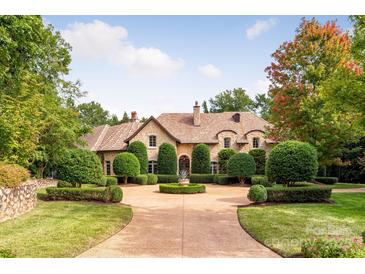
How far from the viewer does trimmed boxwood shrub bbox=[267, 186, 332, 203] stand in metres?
14.1

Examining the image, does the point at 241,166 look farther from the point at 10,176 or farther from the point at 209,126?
the point at 10,176

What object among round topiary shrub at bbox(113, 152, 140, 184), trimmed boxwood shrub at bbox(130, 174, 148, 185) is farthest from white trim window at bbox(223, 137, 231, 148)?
round topiary shrub at bbox(113, 152, 140, 184)

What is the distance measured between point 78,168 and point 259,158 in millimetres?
16997

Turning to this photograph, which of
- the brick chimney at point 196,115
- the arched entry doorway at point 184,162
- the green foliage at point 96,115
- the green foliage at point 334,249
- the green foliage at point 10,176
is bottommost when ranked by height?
the green foliage at point 334,249

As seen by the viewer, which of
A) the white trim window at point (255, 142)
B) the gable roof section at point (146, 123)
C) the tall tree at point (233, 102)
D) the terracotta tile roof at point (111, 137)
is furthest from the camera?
the tall tree at point (233, 102)

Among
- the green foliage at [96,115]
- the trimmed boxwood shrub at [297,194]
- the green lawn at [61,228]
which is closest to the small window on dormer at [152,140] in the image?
the green foliage at [96,115]

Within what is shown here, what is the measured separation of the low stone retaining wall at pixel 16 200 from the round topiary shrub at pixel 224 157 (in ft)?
62.1

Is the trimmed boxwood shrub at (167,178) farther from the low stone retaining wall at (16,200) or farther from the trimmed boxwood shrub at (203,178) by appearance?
the low stone retaining wall at (16,200)

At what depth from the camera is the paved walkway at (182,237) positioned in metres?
7.28
